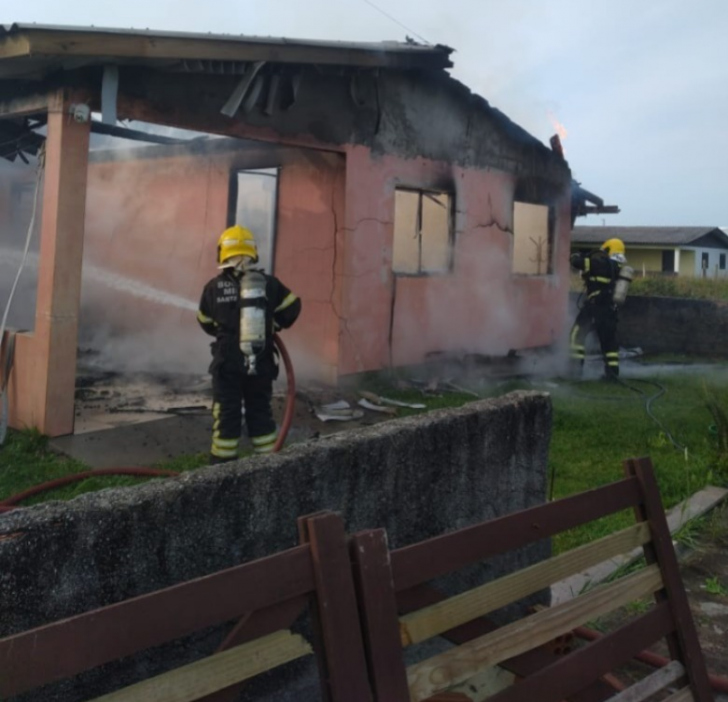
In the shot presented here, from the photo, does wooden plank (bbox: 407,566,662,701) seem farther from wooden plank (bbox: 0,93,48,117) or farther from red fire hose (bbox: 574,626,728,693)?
wooden plank (bbox: 0,93,48,117)

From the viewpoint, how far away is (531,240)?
12.2 m

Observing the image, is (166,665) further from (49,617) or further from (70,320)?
(70,320)

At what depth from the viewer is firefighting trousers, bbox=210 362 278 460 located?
5238 millimetres

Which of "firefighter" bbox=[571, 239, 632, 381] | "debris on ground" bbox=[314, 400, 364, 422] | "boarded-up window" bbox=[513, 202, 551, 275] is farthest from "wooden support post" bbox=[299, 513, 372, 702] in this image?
"boarded-up window" bbox=[513, 202, 551, 275]

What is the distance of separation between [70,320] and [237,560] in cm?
434

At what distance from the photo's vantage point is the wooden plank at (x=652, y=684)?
2.34 metres

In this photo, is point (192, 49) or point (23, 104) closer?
point (192, 49)

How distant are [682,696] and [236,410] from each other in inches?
137

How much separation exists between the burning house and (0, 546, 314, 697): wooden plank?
4.90 meters

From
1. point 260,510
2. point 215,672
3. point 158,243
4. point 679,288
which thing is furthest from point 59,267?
point 679,288

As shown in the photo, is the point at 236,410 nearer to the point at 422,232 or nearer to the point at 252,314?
the point at 252,314

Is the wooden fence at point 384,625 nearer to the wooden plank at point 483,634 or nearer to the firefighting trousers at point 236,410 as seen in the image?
the wooden plank at point 483,634

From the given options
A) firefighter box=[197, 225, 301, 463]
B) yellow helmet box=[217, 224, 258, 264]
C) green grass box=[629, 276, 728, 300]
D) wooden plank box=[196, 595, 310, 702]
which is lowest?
wooden plank box=[196, 595, 310, 702]

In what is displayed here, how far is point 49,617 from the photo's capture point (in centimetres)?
192
